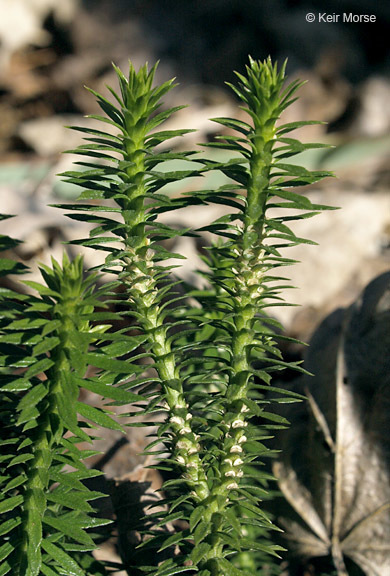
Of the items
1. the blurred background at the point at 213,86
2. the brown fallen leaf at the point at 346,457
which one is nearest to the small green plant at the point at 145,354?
the brown fallen leaf at the point at 346,457

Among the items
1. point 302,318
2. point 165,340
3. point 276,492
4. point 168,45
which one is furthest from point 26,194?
point 168,45

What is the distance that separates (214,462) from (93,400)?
102 centimetres

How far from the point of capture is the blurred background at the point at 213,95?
3.64m

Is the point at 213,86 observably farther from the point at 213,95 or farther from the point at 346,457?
the point at 346,457

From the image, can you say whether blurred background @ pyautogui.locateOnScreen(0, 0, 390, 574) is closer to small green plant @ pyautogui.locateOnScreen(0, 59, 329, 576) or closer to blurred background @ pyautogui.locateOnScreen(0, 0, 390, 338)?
blurred background @ pyautogui.locateOnScreen(0, 0, 390, 338)

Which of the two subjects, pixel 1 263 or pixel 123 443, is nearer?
pixel 1 263

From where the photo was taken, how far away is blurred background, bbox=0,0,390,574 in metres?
3.64

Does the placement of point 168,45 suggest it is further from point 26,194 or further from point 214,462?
point 214,462

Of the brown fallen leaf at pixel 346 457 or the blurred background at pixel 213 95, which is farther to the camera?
the blurred background at pixel 213 95

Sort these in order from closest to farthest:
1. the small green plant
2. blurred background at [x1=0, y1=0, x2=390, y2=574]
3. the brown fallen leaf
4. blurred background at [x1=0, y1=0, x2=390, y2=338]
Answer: the small green plant
the brown fallen leaf
blurred background at [x1=0, y1=0, x2=390, y2=574]
blurred background at [x1=0, y1=0, x2=390, y2=338]

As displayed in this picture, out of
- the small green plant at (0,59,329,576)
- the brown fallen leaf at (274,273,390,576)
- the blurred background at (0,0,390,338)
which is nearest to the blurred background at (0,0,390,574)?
the blurred background at (0,0,390,338)

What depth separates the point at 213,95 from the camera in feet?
19.1

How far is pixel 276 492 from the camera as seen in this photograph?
1.97 meters

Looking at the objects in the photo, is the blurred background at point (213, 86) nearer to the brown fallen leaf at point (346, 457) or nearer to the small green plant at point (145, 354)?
the brown fallen leaf at point (346, 457)
